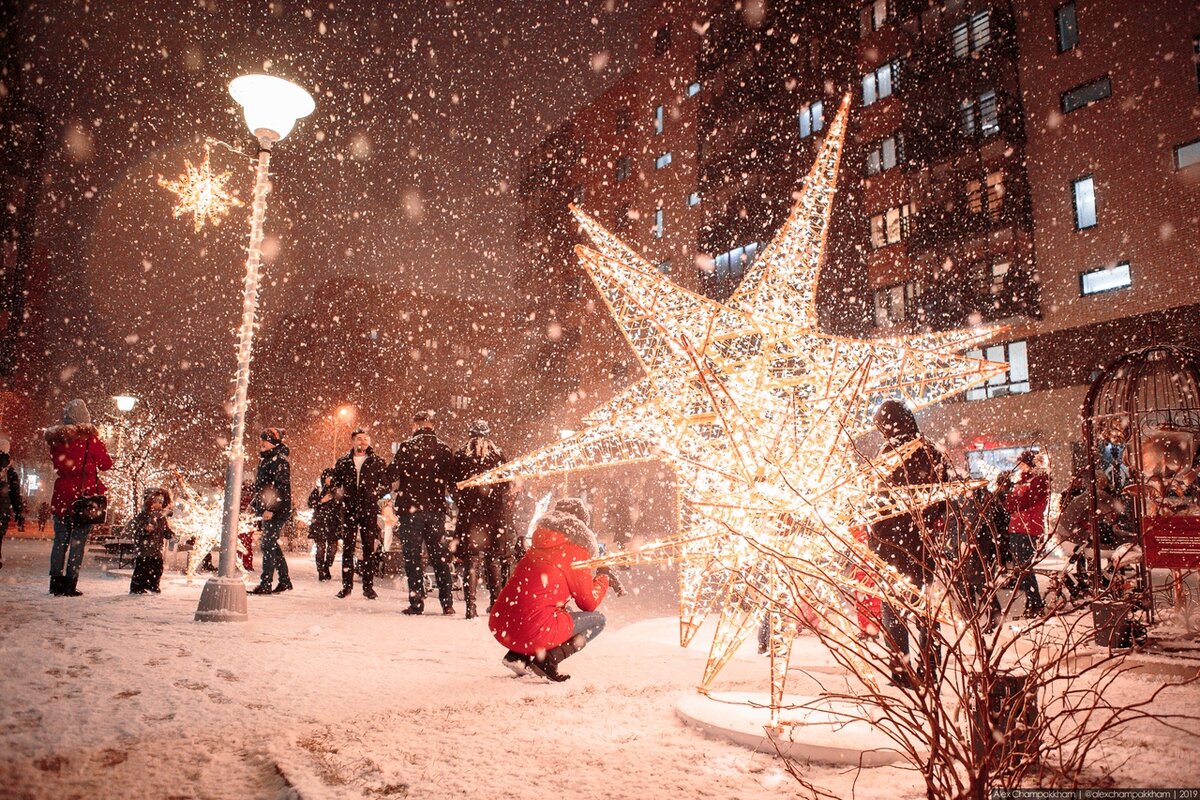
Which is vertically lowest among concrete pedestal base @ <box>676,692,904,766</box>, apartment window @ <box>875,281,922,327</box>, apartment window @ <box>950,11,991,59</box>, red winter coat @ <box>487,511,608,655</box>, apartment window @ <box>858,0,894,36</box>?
concrete pedestal base @ <box>676,692,904,766</box>

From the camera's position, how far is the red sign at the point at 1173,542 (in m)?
5.28

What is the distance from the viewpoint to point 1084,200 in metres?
20.2

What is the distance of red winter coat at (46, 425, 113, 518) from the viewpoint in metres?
7.74

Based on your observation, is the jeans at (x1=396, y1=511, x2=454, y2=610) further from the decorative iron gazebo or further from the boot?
the decorative iron gazebo

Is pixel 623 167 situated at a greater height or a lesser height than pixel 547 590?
greater

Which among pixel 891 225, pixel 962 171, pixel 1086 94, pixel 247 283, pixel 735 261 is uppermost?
pixel 1086 94

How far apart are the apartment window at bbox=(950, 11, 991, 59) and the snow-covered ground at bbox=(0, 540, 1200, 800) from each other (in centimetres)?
2407

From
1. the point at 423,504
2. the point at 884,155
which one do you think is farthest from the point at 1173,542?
the point at 884,155

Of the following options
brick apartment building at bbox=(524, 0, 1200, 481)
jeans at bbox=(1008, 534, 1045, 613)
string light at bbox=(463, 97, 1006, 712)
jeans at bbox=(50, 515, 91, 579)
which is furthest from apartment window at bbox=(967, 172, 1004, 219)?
jeans at bbox=(50, 515, 91, 579)

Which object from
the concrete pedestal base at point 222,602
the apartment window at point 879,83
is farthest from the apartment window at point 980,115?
the concrete pedestal base at point 222,602

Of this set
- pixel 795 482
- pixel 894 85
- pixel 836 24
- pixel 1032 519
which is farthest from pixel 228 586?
pixel 836 24

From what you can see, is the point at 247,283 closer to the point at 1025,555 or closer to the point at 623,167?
the point at 1025,555

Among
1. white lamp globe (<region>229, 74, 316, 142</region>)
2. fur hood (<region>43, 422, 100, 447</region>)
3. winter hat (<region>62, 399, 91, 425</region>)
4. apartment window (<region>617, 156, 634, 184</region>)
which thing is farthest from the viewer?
apartment window (<region>617, 156, 634, 184</region>)

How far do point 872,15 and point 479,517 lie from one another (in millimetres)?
26768
